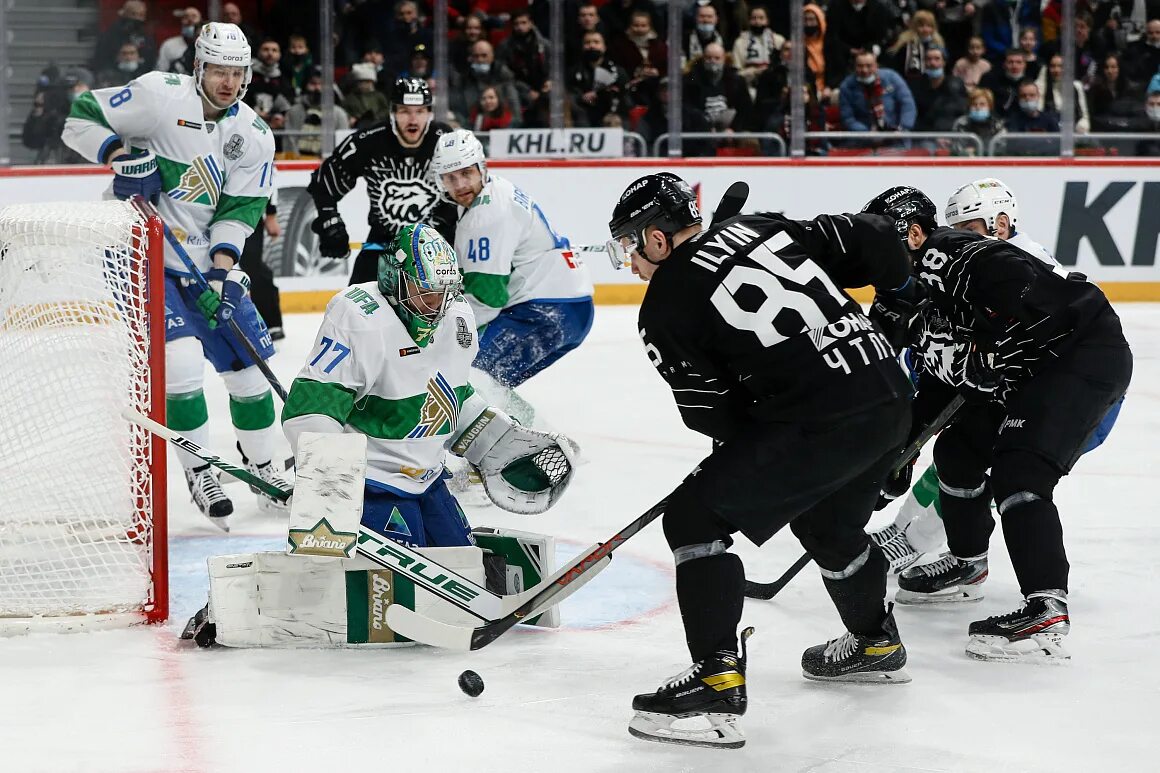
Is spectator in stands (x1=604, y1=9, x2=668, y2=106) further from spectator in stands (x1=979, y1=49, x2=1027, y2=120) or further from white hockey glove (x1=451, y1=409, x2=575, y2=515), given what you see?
white hockey glove (x1=451, y1=409, x2=575, y2=515)

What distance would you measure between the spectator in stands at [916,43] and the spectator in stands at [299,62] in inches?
130

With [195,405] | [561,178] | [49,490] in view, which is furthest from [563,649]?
[561,178]

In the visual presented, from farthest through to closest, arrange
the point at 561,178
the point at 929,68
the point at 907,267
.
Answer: the point at 929,68
the point at 561,178
the point at 907,267

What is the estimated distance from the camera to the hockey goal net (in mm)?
3127

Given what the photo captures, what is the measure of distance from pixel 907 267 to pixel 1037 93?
6215 mm

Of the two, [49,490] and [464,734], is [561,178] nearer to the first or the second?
[49,490]

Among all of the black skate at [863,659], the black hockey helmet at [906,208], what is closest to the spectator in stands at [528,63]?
the black hockey helmet at [906,208]

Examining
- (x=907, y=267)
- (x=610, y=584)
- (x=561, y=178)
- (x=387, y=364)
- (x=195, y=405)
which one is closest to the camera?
(x=907, y=267)

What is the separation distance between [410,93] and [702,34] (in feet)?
13.0

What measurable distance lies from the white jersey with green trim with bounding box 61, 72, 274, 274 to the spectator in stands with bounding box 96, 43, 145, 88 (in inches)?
138

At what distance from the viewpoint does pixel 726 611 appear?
8.25 feet

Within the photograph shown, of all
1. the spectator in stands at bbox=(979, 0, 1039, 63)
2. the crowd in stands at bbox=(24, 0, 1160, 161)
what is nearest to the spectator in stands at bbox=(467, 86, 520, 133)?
the crowd in stands at bbox=(24, 0, 1160, 161)

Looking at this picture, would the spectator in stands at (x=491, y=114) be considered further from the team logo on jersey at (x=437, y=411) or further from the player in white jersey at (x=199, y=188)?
the team logo on jersey at (x=437, y=411)

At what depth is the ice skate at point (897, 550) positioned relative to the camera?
354cm
